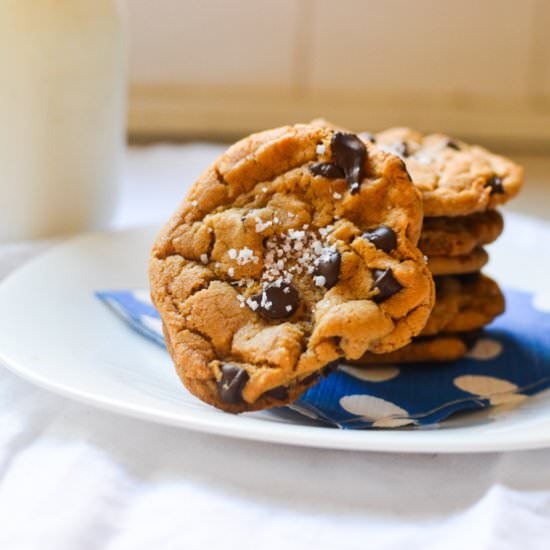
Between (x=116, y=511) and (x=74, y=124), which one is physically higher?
(x=74, y=124)

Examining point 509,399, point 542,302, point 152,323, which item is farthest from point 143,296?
point 542,302

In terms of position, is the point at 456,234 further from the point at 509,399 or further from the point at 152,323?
the point at 152,323

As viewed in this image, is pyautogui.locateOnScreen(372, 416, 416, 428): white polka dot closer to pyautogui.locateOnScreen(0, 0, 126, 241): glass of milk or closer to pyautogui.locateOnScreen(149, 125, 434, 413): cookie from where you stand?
pyautogui.locateOnScreen(149, 125, 434, 413): cookie

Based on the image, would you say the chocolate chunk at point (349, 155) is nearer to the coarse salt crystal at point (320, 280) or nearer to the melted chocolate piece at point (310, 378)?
the coarse salt crystal at point (320, 280)

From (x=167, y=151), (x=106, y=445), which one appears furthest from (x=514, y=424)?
(x=167, y=151)

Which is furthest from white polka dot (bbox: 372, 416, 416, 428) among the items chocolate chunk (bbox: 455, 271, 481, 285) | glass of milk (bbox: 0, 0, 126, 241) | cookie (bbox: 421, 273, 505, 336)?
glass of milk (bbox: 0, 0, 126, 241)

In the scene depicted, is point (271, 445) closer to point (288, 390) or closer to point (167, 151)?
point (288, 390)
